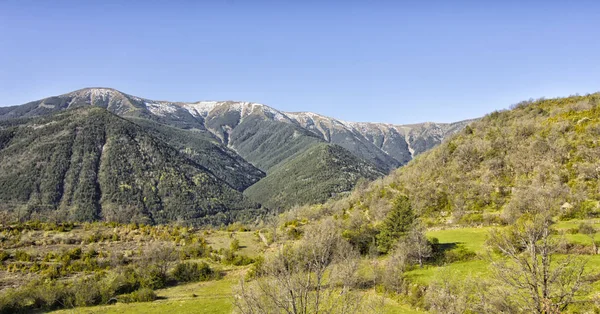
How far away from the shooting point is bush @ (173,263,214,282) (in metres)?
44.2

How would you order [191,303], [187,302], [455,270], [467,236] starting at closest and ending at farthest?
[455,270] < [191,303] < [187,302] < [467,236]

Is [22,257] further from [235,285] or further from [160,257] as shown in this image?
[235,285]

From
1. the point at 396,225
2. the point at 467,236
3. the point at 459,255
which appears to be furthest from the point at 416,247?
the point at 467,236

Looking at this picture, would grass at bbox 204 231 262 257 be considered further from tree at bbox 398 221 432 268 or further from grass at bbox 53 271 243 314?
tree at bbox 398 221 432 268

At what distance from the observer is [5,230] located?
159ft

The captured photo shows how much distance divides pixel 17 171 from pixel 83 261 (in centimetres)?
19381

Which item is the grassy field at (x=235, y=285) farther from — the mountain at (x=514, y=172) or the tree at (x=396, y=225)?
the mountain at (x=514, y=172)

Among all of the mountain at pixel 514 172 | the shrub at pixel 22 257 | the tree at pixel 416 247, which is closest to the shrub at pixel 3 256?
the shrub at pixel 22 257

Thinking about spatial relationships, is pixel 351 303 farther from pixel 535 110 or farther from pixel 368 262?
pixel 535 110

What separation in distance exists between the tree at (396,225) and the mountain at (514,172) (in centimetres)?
917

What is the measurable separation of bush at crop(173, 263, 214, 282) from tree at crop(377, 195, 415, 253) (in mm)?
23409

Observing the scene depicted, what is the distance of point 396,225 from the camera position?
44.1m

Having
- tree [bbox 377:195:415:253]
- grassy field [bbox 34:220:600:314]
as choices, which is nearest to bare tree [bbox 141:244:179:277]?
grassy field [bbox 34:220:600:314]

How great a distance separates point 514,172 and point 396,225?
32424mm
